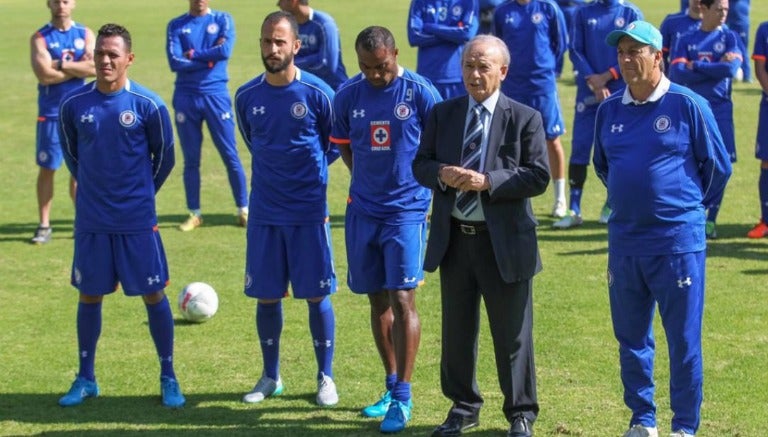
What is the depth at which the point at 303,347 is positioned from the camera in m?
10.2

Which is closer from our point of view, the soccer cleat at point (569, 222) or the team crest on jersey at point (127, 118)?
the team crest on jersey at point (127, 118)

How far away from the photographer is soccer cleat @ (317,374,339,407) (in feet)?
29.0

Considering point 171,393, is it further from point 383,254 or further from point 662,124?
point 662,124

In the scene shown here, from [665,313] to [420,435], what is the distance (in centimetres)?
175

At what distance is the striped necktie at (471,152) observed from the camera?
7.82 meters

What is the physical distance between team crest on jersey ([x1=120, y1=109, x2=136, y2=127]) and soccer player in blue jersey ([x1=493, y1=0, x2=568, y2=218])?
638 centimetres

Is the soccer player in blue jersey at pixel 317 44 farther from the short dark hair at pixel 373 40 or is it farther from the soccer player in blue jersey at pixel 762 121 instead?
the short dark hair at pixel 373 40

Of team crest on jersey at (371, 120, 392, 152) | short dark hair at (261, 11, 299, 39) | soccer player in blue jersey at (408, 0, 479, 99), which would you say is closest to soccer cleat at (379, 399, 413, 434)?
team crest on jersey at (371, 120, 392, 152)

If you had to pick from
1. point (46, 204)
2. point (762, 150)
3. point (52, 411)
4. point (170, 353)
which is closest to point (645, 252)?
point (170, 353)

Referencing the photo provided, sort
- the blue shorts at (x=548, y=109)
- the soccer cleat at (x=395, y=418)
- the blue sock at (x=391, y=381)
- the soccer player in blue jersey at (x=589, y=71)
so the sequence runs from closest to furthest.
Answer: the soccer cleat at (x=395, y=418) < the blue sock at (x=391, y=381) < the soccer player in blue jersey at (x=589, y=71) < the blue shorts at (x=548, y=109)

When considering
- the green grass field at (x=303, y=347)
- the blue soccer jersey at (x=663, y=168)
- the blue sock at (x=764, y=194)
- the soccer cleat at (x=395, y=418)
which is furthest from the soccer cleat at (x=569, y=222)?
the blue soccer jersey at (x=663, y=168)

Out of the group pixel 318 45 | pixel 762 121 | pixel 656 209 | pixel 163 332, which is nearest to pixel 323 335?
pixel 163 332

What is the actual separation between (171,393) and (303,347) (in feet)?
4.97

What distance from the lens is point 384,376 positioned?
938cm
